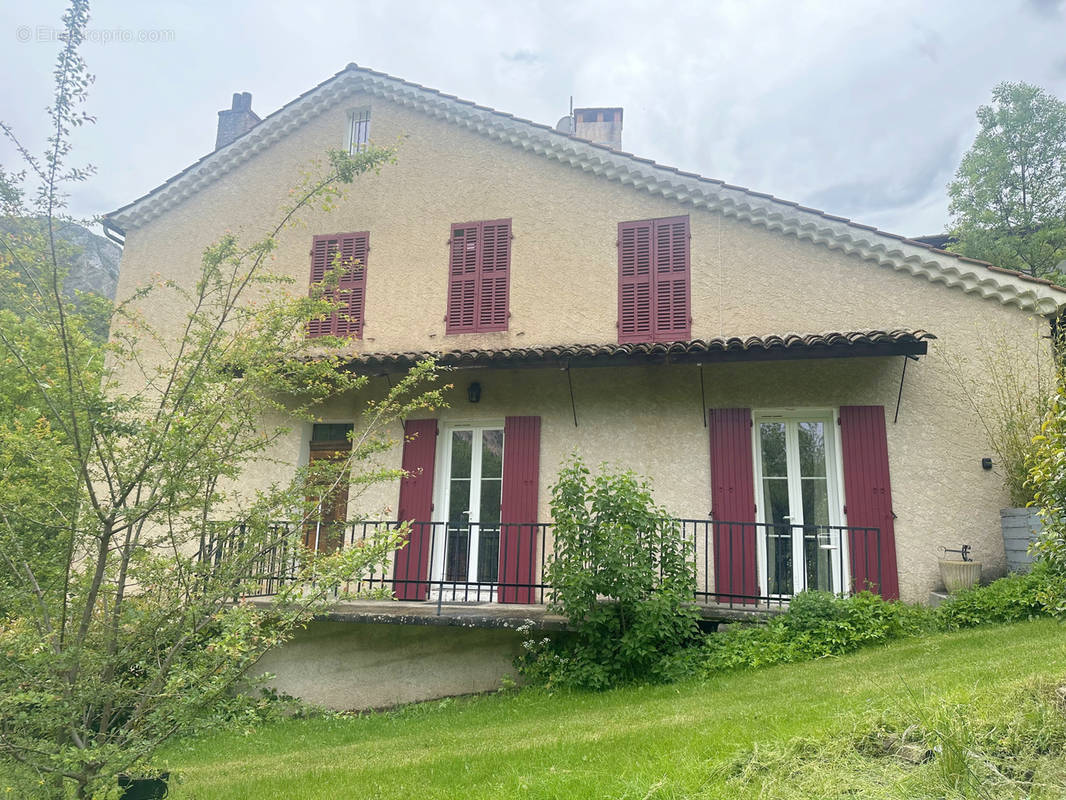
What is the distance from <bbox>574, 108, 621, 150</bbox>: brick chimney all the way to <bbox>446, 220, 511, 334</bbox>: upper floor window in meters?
4.60

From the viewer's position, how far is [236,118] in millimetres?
13500

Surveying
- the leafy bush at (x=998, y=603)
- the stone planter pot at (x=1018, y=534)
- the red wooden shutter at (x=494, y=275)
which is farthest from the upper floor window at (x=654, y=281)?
the leafy bush at (x=998, y=603)

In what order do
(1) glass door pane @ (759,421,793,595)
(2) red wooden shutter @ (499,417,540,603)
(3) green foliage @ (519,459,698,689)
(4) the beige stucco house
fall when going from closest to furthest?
(3) green foliage @ (519,459,698,689) → (4) the beige stucco house → (1) glass door pane @ (759,421,793,595) → (2) red wooden shutter @ (499,417,540,603)

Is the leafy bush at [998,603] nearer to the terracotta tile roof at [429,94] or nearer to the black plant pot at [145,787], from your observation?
the terracotta tile roof at [429,94]

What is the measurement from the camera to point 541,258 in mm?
9656

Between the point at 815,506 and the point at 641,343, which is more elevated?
the point at 641,343

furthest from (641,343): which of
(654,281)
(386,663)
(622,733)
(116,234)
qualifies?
(116,234)

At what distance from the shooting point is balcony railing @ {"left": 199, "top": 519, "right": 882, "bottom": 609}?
24.6ft

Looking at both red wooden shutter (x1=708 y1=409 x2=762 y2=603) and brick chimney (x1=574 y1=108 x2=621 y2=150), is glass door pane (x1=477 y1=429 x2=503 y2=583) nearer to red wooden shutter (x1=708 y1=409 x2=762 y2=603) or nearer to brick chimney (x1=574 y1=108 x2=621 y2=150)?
red wooden shutter (x1=708 y1=409 x2=762 y2=603)

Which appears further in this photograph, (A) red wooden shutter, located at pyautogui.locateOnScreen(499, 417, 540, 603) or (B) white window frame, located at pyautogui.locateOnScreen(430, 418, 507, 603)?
(B) white window frame, located at pyautogui.locateOnScreen(430, 418, 507, 603)

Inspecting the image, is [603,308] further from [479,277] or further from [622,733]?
[622,733]

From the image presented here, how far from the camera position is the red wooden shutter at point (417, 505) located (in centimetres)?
856

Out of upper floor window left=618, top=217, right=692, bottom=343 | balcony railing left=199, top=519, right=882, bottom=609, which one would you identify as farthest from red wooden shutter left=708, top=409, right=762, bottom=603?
upper floor window left=618, top=217, right=692, bottom=343

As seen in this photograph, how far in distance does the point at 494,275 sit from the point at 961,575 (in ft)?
22.9
